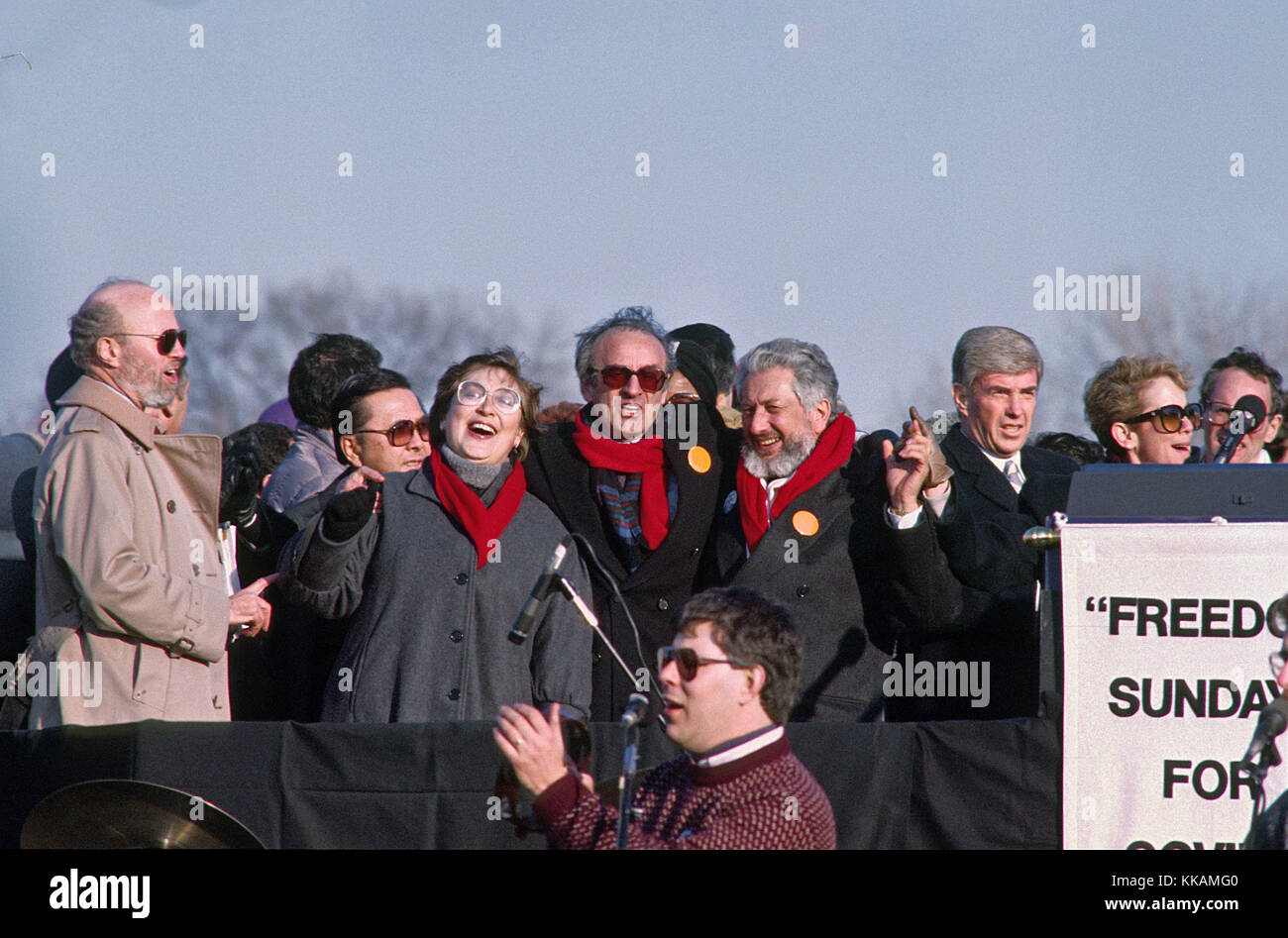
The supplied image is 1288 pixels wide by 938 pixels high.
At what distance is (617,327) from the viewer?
5.97m

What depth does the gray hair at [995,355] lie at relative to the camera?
612 cm

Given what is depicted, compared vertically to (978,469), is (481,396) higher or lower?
higher

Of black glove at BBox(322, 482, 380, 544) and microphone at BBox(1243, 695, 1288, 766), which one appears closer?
microphone at BBox(1243, 695, 1288, 766)

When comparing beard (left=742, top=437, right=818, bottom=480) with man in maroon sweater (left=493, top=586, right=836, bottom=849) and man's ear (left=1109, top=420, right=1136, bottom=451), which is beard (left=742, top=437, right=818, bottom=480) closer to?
man's ear (left=1109, top=420, right=1136, bottom=451)

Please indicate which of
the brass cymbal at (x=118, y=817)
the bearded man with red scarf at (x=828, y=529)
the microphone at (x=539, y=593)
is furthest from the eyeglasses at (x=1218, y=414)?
the brass cymbal at (x=118, y=817)

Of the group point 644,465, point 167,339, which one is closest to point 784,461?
point 644,465

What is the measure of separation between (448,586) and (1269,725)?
2545mm

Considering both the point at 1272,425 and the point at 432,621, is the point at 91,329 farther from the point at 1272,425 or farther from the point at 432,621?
the point at 1272,425

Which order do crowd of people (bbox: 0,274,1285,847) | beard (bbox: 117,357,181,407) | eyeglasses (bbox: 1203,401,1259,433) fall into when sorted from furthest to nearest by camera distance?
eyeglasses (bbox: 1203,401,1259,433)
beard (bbox: 117,357,181,407)
crowd of people (bbox: 0,274,1285,847)

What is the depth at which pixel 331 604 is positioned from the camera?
541 centimetres

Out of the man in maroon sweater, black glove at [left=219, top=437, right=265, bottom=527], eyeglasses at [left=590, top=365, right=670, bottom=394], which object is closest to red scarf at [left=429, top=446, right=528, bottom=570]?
eyeglasses at [left=590, top=365, right=670, bottom=394]

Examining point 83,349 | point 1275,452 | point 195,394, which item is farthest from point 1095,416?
point 195,394

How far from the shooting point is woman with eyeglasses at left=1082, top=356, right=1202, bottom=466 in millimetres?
6242
